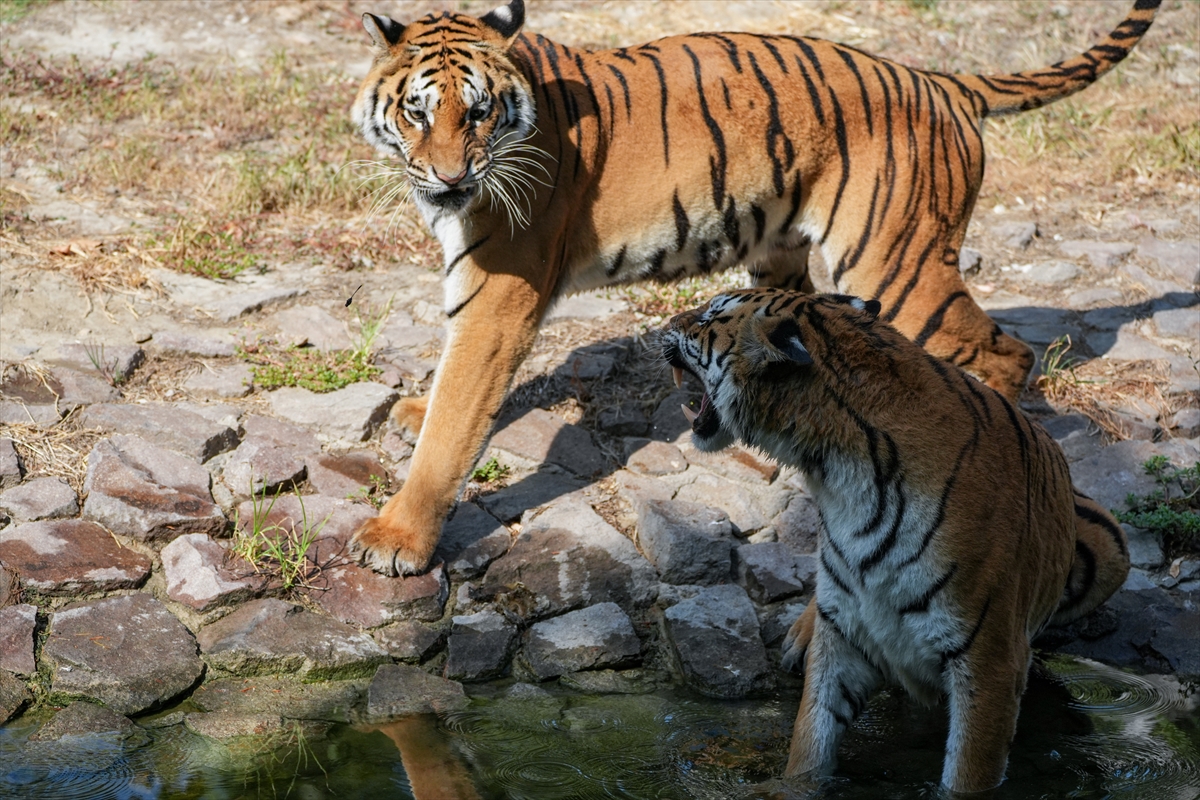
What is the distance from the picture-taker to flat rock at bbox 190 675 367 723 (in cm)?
354

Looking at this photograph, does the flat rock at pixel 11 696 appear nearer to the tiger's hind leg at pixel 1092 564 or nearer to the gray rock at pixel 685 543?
the gray rock at pixel 685 543

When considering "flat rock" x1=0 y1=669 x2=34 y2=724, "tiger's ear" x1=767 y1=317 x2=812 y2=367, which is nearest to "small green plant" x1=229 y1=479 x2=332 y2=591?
"flat rock" x1=0 y1=669 x2=34 y2=724

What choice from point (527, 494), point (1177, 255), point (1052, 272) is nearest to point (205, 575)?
point (527, 494)

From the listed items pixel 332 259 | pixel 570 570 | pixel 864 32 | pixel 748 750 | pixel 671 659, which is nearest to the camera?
pixel 748 750

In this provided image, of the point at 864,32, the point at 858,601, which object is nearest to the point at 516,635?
the point at 858,601

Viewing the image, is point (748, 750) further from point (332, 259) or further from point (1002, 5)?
point (1002, 5)

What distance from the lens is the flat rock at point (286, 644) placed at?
370 centimetres

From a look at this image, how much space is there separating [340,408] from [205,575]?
120 centimetres

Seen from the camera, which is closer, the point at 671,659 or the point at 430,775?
the point at 430,775

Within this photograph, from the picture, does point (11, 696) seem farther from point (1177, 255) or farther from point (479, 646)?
point (1177, 255)

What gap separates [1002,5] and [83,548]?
365 inches

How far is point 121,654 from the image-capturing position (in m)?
3.63

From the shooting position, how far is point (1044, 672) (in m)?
3.99

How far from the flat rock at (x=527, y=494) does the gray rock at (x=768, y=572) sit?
77 cm
